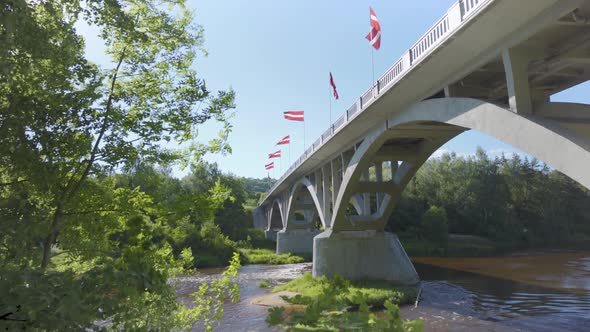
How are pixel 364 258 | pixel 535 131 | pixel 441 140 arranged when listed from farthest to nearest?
pixel 364 258 < pixel 441 140 < pixel 535 131

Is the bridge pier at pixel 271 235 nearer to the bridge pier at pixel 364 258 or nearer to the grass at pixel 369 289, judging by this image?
the bridge pier at pixel 364 258

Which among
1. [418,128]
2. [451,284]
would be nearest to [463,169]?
[451,284]

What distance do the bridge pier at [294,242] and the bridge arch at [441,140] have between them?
24.4m

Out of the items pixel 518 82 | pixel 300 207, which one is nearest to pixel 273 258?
pixel 300 207

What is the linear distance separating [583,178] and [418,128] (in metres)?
11.1

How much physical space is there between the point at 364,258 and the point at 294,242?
27.4 meters

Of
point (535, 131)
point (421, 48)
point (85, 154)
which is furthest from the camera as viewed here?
point (421, 48)

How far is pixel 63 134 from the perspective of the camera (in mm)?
5230

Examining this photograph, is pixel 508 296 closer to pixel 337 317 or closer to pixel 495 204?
pixel 337 317

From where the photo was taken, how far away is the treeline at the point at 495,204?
58.5 meters

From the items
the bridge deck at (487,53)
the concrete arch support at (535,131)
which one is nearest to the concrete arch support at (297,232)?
the bridge deck at (487,53)

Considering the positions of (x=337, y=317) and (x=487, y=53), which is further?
(x=487, y=53)

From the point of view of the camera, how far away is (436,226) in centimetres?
5434

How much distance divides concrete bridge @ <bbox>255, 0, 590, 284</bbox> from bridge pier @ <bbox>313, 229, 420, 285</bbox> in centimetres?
7
